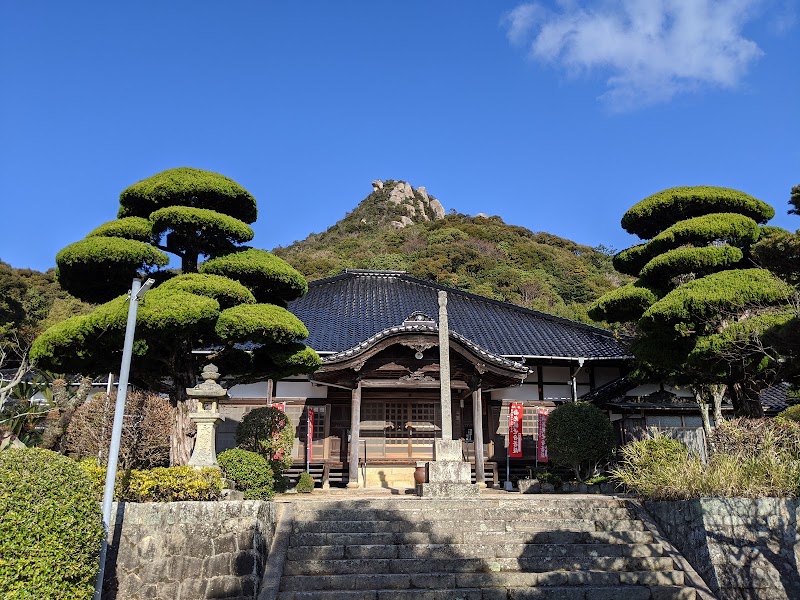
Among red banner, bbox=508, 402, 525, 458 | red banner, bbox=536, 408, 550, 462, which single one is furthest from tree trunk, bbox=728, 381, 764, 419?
red banner, bbox=508, 402, 525, 458

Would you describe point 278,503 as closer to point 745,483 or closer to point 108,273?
point 108,273

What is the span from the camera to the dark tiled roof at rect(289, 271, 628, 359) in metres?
18.0

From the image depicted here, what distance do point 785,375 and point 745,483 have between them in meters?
3.97

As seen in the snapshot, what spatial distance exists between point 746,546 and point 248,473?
23.5 ft

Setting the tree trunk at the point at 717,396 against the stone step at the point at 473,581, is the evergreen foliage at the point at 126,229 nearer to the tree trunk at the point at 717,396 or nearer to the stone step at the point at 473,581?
the stone step at the point at 473,581

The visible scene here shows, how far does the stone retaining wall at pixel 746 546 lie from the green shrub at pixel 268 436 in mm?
8540

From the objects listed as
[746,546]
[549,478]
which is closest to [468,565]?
[746,546]

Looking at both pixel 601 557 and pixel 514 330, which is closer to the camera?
pixel 601 557

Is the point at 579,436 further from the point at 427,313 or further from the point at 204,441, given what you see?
the point at 204,441

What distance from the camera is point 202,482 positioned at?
8.05m

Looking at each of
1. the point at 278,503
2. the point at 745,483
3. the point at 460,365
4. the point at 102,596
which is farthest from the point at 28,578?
the point at 460,365

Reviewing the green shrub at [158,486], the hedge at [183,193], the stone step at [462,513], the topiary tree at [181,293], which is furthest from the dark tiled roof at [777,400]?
the green shrub at [158,486]

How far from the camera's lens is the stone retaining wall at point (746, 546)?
7.41 meters

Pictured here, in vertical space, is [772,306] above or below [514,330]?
below
